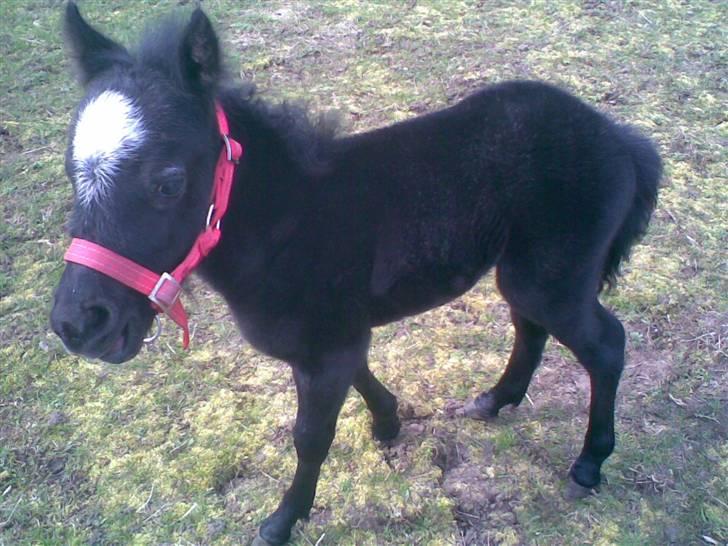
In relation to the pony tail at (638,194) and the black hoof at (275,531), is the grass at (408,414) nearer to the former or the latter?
the black hoof at (275,531)

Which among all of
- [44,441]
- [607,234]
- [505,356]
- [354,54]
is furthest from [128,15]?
[607,234]

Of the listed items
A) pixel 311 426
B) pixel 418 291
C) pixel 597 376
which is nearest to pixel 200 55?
pixel 418 291

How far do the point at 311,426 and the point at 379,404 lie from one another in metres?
0.48

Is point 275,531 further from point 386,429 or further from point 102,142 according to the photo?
point 102,142

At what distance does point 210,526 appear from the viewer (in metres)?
2.82

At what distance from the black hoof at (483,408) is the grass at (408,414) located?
0.06 meters

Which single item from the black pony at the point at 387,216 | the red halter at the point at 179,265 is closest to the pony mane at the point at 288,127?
the black pony at the point at 387,216

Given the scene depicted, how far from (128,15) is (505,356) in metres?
4.69

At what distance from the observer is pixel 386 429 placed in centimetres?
308

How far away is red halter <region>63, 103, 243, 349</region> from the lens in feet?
6.33

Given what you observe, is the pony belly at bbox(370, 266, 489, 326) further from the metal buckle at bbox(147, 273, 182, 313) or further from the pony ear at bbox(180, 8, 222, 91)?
the pony ear at bbox(180, 8, 222, 91)

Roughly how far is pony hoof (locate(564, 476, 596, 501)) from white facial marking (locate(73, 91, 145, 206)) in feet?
7.08

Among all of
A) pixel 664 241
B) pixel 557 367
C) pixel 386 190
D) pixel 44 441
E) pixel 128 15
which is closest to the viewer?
pixel 386 190

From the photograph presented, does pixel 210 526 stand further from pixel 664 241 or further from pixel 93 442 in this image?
pixel 664 241
